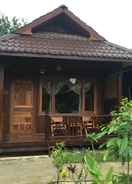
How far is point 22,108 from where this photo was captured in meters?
13.8

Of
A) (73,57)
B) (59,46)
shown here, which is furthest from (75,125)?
(59,46)

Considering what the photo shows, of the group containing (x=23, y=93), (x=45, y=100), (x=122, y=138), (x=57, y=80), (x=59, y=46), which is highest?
(x=59, y=46)

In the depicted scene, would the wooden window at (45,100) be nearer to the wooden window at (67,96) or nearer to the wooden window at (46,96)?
the wooden window at (46,96)

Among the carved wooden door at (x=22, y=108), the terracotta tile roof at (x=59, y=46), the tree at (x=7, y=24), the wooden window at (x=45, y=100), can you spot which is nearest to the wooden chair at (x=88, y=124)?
the wooden window at (x=45, y=100)

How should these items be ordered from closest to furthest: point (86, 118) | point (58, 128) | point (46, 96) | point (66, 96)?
point (58, 128), point (46, 96), point (86, 118), point (66, 96)

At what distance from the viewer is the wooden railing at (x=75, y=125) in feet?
42.8

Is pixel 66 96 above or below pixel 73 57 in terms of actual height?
below

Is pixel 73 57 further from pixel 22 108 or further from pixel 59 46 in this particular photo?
pixel 22 108

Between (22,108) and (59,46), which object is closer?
(59,46)

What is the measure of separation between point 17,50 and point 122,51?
419 centimetres

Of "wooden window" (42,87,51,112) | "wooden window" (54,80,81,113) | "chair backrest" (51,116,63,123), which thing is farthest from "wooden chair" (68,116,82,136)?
"wooden window" (42,87,51,112)

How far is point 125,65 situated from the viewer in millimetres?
13727

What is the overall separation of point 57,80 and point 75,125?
1976 mm

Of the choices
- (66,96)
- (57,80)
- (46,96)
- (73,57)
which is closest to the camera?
(73,57)
